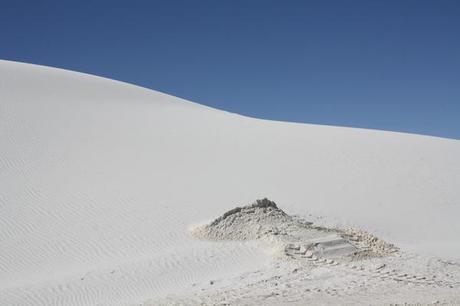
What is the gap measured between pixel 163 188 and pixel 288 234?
16.8ft

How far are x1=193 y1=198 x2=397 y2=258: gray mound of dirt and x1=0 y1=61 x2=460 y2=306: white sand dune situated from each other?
0.43 m

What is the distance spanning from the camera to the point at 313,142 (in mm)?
22938

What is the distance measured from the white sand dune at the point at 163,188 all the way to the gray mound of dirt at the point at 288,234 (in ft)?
1.42

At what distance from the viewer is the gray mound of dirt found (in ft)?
35.5

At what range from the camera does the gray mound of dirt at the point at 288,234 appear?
1081cm

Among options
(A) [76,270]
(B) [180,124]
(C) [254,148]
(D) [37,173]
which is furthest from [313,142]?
(A) [76,270]

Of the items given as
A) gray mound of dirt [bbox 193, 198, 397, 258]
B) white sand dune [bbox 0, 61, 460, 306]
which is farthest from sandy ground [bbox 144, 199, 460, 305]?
white sand dune [bbox 0, 61, 460, 306]

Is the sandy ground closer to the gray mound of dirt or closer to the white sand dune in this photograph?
the gray mound of dirt

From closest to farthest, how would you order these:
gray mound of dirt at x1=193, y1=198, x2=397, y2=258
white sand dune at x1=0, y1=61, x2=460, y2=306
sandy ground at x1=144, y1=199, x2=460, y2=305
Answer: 1. sandy ground at x1=144, y1=199, x2=460, y2=305
2. white sand dune at x1=0, y1=61, x2=460, y2=306
3. gray mound of dirt at x1=193, y1=198, x2=397, y2=258

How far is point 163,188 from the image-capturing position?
15.5 meters

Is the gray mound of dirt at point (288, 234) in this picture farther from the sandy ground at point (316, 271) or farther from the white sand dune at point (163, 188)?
the white sand dune at point (163, 188)

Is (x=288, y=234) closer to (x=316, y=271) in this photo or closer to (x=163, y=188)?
(x=316, y=271)

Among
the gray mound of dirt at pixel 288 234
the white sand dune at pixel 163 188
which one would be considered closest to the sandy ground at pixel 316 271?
the gray mound of dirt at pixel 288 234

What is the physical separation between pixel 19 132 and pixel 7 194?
6513mm
